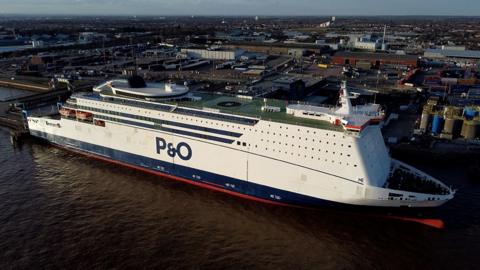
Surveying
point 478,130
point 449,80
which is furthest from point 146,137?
point 449,80

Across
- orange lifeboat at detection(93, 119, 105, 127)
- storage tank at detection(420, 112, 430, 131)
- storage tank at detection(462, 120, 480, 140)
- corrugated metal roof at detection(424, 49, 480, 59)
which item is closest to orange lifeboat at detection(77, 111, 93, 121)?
orange lifeboat at detection(93, 119, 105, 127)

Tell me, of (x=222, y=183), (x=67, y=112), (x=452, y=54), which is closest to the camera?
(x=222, y=183)

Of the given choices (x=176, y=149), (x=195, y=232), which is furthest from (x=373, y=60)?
(x=195, y=232)

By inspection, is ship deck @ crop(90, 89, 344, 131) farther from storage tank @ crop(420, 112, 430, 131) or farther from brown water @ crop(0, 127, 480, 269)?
storage tank @ crop(420, 112, 430, 131)

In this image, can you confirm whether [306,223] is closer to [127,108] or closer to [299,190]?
[299,190]

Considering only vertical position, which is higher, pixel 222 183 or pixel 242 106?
pixel 242 106

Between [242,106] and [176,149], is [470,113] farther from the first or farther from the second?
[176,149]
